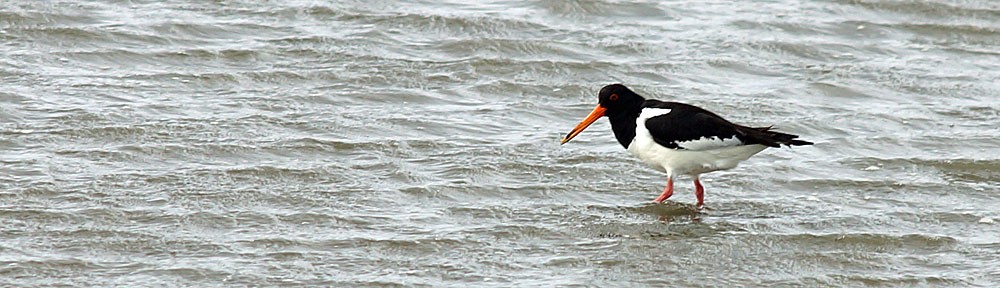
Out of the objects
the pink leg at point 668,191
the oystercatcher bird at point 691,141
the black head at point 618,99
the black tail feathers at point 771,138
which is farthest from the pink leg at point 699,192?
the black head at point 618,99

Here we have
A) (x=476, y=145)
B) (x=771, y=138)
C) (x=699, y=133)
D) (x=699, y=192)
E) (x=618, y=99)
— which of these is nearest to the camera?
(x=771, y=138)

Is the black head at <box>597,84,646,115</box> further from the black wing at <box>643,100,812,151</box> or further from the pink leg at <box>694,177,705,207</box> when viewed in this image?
the pink leg at <box>694,177,705,207</box>

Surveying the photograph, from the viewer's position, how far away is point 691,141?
303 inches

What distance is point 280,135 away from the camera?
859cm

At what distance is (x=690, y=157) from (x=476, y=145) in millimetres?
1392

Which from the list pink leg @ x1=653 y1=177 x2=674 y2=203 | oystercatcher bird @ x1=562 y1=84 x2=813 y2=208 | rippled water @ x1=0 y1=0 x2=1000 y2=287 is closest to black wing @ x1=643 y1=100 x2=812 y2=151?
oystercatcher bird @ x1=562 y1=84 x2=813 y2=208

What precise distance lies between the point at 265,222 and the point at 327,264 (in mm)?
662

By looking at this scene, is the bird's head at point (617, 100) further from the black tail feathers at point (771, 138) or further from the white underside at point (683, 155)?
the black tail feathers at point (771, 138)

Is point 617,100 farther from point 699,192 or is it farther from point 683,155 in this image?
point 699,192

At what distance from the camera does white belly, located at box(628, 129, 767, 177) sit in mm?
7703

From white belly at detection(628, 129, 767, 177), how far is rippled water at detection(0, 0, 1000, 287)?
22 cm

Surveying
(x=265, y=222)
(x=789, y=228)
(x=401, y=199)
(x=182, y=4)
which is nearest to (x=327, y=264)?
(x=265, y=222)

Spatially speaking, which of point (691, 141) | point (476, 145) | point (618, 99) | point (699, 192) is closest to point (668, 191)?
point (699, 192)

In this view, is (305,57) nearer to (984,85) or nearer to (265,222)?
(265,222)
